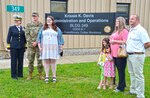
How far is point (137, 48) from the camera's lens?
541 cm

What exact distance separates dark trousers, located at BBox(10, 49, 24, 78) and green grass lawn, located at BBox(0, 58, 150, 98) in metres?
0.22

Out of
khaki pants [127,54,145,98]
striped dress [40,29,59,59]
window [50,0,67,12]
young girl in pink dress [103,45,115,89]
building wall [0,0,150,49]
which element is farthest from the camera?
window [50,0,67,12]

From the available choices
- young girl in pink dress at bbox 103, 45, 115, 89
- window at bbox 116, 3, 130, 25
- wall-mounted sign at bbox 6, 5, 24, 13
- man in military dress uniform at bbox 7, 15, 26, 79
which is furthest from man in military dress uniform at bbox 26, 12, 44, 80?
window at bbox 116, 3, 130, 25

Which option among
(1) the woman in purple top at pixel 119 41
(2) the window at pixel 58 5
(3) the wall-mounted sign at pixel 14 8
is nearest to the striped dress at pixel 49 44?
(1) the woman in purple top at pixel 119 41

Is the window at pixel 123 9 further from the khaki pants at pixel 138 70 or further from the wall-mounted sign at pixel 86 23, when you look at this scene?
the khaki pants at pixel 138 70

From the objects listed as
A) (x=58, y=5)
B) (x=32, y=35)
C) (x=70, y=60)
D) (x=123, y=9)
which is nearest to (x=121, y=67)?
(x=32, y=35)

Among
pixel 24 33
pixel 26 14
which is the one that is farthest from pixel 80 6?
pixel 24 33

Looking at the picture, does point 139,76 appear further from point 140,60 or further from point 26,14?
point 26,14

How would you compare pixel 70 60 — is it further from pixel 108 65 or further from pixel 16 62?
pixel 108 65

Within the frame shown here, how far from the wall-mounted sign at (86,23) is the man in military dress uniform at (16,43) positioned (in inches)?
53.1

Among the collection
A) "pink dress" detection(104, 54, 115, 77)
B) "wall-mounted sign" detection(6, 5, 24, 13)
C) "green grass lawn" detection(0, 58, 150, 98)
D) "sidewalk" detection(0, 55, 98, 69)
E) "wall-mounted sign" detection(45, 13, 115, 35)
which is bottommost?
"green grass lawn" detection(0, 58, 150, 98)

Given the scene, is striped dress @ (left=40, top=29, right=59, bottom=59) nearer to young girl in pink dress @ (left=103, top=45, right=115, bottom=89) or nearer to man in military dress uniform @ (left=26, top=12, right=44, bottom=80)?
man in military dress uniform @ (left=26, top=12, right=44, bottom=80)

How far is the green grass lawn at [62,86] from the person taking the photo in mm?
5895

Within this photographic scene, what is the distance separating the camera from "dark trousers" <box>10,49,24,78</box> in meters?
7.12
